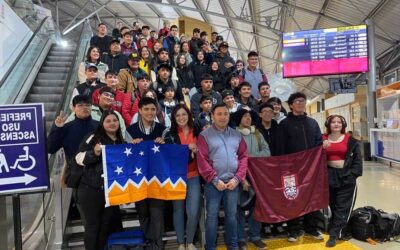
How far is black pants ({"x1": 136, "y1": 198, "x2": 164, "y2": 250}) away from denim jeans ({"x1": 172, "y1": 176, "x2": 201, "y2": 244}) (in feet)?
0.76

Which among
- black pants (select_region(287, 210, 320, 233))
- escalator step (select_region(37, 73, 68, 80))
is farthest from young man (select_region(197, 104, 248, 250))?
escalator step (select_region(37, 73, 68, 80))

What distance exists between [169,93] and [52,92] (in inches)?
141

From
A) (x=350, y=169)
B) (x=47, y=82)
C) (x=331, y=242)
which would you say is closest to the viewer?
(x=331, y=242)

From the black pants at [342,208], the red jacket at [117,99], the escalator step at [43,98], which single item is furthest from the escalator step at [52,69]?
the black pants at [342,208]

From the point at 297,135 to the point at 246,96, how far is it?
4.23ft

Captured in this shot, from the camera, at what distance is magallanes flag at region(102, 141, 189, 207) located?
3.54m

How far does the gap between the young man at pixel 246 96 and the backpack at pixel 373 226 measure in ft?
7.21

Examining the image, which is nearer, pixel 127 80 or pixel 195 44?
pixel 127 80

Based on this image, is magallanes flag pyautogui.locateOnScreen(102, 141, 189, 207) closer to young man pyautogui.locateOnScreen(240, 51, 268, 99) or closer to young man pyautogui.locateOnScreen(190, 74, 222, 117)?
young man pyautogui.locateOnScreen(190, 74, 222, 117)

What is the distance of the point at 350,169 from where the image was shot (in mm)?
4426

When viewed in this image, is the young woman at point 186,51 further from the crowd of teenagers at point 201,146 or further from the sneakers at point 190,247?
the sneakers at point 190,247

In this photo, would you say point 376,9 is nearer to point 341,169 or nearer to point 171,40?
point 171,40

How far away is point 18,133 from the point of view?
279cm

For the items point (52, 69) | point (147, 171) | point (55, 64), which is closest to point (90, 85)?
point (147, 171)
